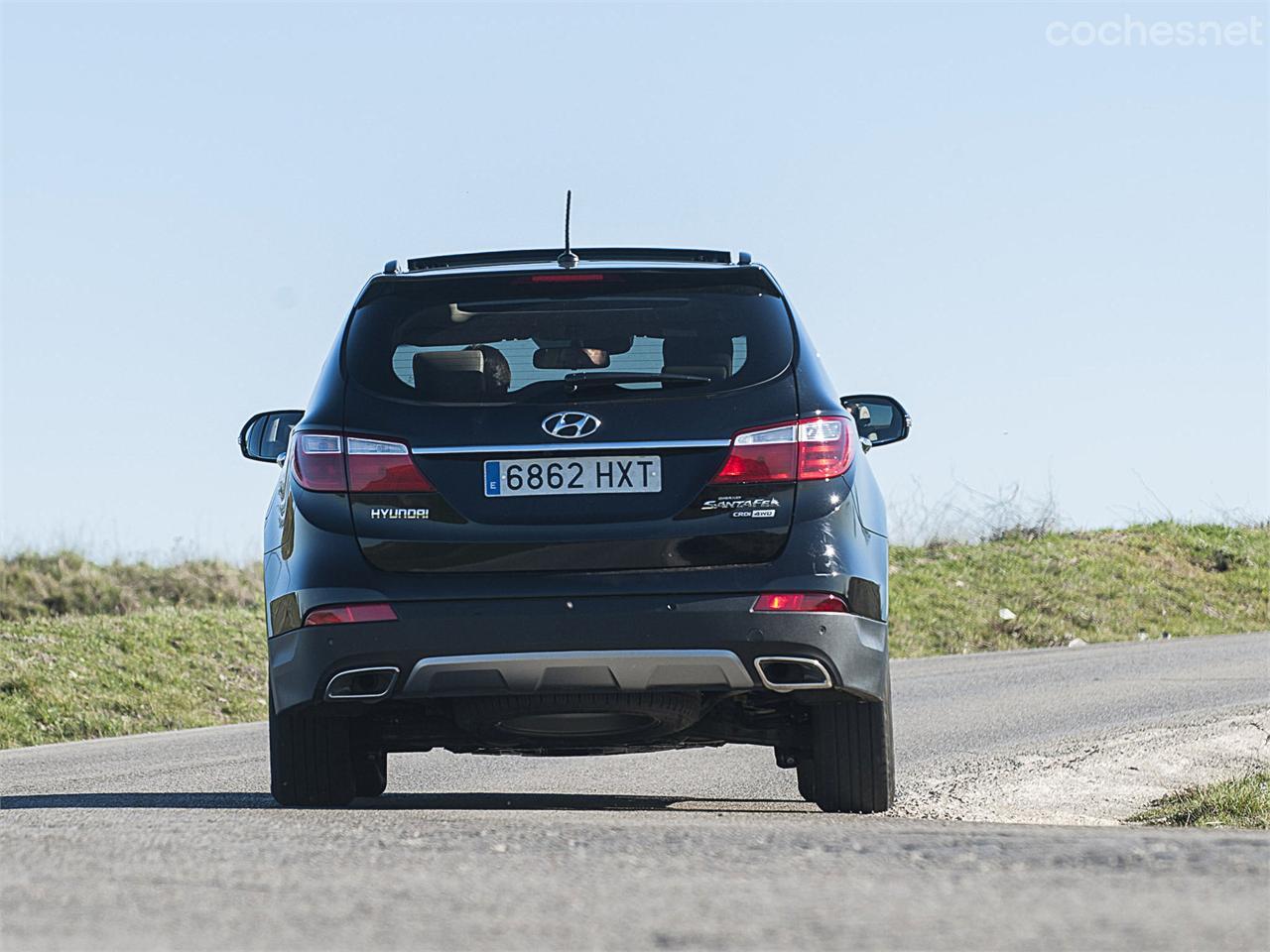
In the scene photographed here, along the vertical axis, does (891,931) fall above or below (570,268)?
below

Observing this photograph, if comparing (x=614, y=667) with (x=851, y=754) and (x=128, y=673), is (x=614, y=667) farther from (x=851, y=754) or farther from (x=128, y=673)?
(x=128, y=673)

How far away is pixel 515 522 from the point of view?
19.9 feet

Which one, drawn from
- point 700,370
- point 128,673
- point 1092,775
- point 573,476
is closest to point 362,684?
point 573,476

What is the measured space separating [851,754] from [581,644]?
115 centimetres

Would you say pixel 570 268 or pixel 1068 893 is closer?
pixel 1068 893


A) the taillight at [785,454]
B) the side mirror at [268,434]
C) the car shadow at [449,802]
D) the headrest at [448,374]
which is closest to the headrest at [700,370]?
the taillight at [785,454]

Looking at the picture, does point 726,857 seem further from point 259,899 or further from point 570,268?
point 570,268

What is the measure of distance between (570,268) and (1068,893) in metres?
3.01

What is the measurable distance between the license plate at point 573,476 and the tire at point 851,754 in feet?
3.61

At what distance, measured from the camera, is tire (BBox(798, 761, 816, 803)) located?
6.68 meters

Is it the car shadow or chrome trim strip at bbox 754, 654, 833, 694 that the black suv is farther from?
the car shadow

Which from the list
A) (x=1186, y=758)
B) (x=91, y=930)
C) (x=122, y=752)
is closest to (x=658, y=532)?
(x=91, y=930)

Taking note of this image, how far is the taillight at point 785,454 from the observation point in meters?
6.09

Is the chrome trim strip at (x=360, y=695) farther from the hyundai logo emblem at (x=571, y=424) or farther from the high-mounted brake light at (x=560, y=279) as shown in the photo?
the high-mounted brake light at (x=560, y=279)
